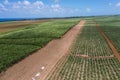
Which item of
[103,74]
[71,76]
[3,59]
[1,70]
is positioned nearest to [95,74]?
[103,74]

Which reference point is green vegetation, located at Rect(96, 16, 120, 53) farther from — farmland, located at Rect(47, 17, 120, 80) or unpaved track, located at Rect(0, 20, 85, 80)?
unpaved track, located at Rect(0, 20, 85, 80)


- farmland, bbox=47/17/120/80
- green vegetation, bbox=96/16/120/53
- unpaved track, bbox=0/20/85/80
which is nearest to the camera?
farmland, bbox=47/17/120/80

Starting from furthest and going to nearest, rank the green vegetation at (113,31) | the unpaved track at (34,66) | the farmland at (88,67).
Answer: the green vegetation at (113,31)
the unpaved track at (34,66)
the farmland at (88,67)

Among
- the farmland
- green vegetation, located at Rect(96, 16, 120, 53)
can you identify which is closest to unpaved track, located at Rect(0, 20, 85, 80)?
the farmland

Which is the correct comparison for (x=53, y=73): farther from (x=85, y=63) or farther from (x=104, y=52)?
(x=104, y=52)

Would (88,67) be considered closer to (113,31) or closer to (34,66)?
(34,66)

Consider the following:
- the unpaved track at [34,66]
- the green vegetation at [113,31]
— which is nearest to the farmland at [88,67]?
the unpaved track at [34,66]

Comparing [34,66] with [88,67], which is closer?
[88,67]

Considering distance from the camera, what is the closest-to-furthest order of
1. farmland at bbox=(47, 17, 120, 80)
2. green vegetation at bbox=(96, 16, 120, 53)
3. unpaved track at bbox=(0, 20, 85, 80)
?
farmland at bbox=(47, 17, 120, 80) → unpaved track at bbox=(0, 20, 85, 80) → green vegetation at bbox=(96, 16, 120, 53)

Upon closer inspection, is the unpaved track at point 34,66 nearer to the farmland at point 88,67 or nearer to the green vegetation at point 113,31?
the farmland at point 88,67

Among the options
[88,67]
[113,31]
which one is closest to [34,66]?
[88,67]

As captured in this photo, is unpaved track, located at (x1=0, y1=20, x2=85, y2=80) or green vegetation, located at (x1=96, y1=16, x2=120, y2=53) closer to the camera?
unpaved track, located at (x1=0, y1=20, x2=85, y2=80)
